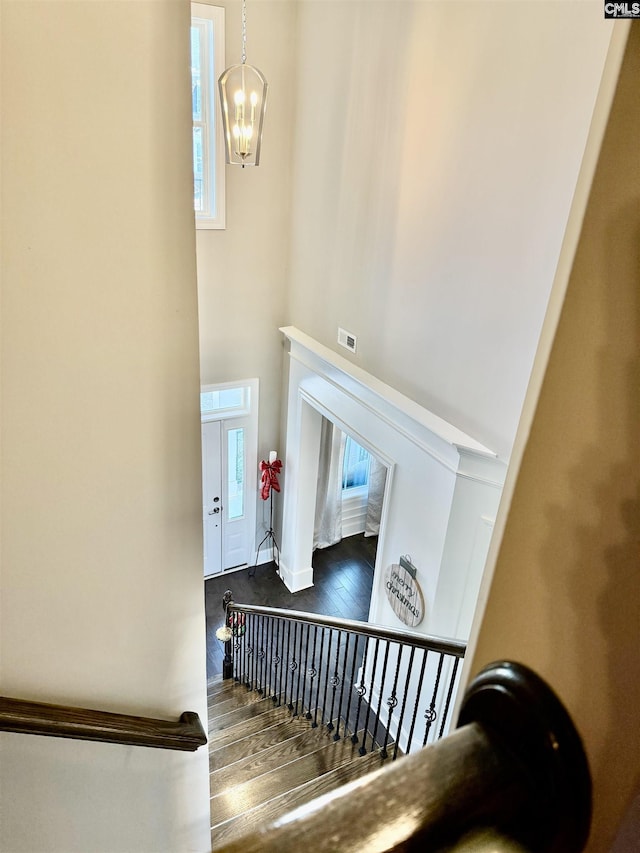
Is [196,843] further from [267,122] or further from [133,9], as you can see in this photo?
[267,122]

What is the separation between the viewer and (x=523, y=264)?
3.35m

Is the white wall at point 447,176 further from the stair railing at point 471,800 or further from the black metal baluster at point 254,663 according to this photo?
the stair railing at point 471,800

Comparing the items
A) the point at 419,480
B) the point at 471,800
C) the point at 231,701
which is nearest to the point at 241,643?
the point at 231,701

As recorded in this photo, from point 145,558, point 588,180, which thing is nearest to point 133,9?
point 588,180

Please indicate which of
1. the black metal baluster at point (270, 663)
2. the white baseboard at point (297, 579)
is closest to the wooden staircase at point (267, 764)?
the black metal baluster at point (270, 663)

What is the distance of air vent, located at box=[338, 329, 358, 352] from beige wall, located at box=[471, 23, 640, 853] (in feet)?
14.8

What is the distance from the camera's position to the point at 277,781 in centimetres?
323

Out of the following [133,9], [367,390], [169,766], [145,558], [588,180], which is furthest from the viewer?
[367,390]

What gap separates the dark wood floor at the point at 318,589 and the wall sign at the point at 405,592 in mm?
1861

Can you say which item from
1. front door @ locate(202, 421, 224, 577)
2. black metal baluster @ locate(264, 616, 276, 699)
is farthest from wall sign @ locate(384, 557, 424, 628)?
front door @ locate(202, 421, 224, 577)

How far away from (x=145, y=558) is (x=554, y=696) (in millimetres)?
1378

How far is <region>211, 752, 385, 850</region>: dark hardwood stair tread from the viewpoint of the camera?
9.37 ft

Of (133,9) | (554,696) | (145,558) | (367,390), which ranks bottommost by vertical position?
(367,390)

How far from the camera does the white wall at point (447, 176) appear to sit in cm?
307
